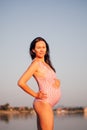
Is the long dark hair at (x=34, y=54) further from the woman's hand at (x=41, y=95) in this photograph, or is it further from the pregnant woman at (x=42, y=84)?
the woman's hand at (x=41, y=95)

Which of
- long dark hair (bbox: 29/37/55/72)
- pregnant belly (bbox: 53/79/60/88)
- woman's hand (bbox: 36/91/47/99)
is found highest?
long dark hair (bbox: 29/37/55/72)

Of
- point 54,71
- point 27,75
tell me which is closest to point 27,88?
point 27,75

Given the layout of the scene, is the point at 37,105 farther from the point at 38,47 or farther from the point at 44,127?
the point at 38,47

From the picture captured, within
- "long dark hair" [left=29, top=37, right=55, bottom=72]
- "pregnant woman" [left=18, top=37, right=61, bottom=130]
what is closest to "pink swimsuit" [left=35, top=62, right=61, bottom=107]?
"pregnant woman" [left=18, top=37, right=61, bottom=130]

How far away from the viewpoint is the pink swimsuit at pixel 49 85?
100 inches

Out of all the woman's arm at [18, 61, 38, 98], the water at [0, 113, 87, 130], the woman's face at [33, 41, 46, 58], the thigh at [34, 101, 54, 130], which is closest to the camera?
the thigh at [34, 101, 54, 130]

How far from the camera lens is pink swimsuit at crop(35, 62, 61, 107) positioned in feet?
8.35

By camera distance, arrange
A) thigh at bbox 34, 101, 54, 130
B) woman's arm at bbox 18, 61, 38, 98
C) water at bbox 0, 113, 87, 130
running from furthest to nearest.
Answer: water at bbox 0, 113, 87, 130, woman's arm at bbox 18, 61, 38, 98, thigh at bbox 34, 101, 54, 130

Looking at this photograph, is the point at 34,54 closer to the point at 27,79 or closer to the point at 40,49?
the point at 40,49

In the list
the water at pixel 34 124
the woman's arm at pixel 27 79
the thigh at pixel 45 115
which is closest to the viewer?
the thigh at pixel 45 115

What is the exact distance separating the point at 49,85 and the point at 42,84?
50mm

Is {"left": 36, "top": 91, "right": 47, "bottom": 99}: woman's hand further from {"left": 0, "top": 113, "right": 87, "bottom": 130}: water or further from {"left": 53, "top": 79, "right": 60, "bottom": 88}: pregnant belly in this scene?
{"left": 0, "top": 113, "right": 87, "bottom": 130}: water

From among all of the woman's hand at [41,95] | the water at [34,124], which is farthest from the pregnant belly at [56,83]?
the water at [34,124]

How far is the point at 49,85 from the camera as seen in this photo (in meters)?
2.56
